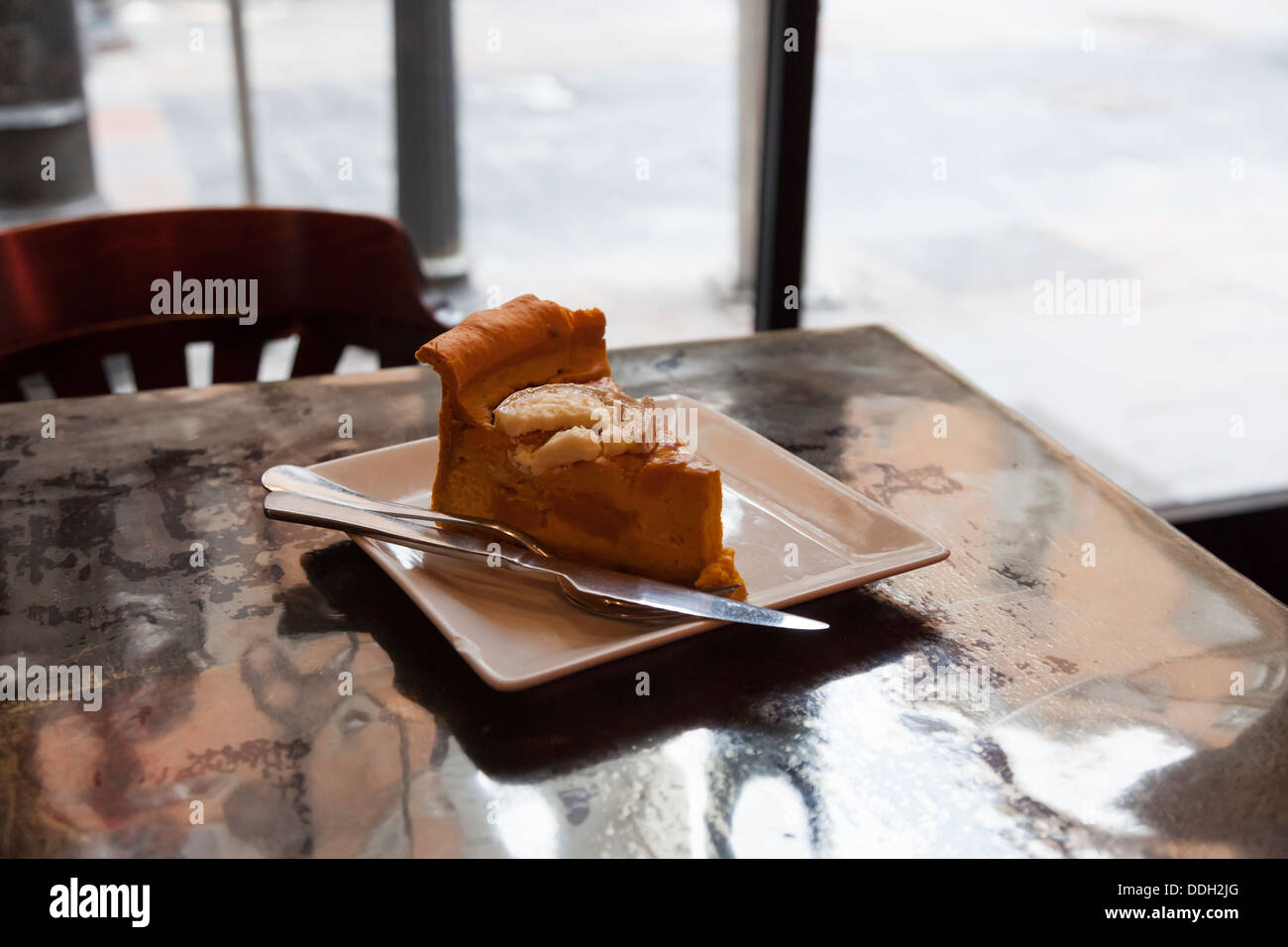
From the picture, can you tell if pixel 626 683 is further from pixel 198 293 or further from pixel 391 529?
pixel 198 293

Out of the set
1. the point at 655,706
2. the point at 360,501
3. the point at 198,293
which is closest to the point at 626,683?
the point at 655,706

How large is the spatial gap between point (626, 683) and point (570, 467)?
0.17 m

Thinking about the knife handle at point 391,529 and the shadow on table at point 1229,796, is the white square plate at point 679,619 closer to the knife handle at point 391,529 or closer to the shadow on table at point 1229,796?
the knife handle at point 391,529

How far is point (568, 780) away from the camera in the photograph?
0.69 metres

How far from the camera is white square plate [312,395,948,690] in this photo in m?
0.78

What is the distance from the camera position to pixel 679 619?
800mm

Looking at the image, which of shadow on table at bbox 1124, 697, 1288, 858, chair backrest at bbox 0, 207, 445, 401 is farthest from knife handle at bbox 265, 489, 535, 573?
chair backrest at bbox 0, 207, 445, 401

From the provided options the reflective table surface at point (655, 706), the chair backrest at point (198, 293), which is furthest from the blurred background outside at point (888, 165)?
the reflective table surface at point (655, 706)

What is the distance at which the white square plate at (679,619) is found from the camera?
0.78 metres

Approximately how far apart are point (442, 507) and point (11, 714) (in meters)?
0.33

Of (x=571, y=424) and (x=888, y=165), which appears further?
(x=888, y=165)
